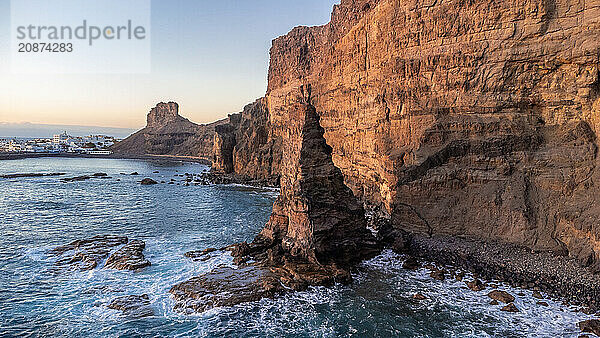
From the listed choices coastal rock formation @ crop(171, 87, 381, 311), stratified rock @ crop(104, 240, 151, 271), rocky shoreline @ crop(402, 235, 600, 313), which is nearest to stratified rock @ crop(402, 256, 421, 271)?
rocky shoreline @ crop(402, 235, 600, 313)

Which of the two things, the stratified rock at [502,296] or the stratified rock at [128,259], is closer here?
the stratified rock at [502,296]

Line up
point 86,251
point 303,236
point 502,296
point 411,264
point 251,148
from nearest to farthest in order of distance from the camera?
point 502,296
point 303,236
point 411,264
point 86,251
point 251,148

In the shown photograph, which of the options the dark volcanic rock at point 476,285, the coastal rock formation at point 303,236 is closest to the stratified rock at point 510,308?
the dark volcanic rock at point 476,285

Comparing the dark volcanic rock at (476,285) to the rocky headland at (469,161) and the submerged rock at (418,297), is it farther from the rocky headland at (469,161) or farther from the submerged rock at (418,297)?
the submerged rock at (418,297)

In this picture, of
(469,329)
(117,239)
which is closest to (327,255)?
(469,329)

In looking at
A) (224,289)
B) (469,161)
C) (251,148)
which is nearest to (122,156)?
(251,148)

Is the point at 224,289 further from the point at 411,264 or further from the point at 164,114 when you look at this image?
the point at 164,114
